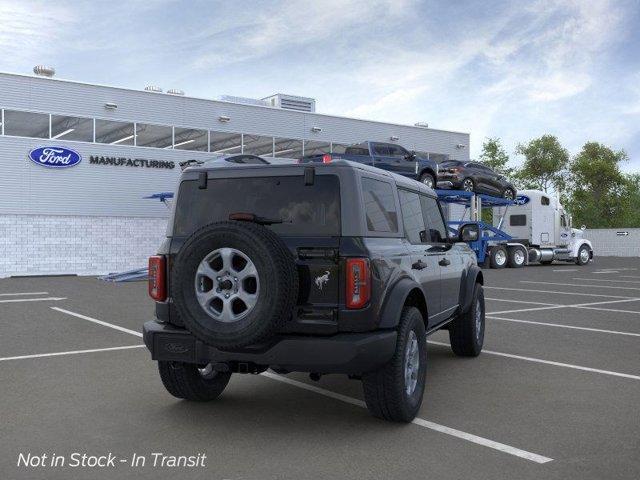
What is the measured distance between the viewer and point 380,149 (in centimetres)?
2261

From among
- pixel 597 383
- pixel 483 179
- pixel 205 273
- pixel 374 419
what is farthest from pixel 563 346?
pixel 483 179

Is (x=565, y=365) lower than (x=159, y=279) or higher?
lower

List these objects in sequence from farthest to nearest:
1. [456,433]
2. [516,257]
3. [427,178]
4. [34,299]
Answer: [516,257] → [427,178] → [34,299] → [456,433]

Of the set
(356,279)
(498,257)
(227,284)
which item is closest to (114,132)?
(498,257)

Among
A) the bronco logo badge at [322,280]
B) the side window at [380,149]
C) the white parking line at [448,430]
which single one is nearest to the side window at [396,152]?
the side window at [380,149]

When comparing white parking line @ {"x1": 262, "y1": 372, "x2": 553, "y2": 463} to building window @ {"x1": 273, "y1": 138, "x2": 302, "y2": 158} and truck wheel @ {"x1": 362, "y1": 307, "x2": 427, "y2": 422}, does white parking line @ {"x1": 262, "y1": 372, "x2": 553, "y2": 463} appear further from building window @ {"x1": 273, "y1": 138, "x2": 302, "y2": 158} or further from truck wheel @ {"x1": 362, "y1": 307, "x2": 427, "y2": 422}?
building window @ {"x1": 273, "y1": 138, "x2": 302, "y2": 158}

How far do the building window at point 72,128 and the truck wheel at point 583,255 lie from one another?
2304 cm

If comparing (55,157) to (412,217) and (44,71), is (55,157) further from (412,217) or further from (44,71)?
(412,217)

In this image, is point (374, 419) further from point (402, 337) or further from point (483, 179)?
point (483, 179)

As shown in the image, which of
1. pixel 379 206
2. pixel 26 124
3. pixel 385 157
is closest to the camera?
pixel 379 206

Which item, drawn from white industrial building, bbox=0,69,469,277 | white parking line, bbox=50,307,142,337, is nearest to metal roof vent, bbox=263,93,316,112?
white industrial building, bbox=0,69,469,277

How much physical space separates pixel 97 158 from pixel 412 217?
23.3 metres

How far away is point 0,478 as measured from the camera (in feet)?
13.0

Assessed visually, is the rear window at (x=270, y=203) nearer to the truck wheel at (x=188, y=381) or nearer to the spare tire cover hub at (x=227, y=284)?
the spare tire cover hub at (x=227, y=284)
